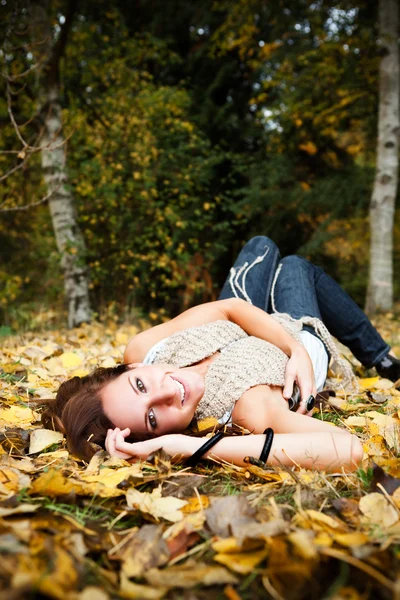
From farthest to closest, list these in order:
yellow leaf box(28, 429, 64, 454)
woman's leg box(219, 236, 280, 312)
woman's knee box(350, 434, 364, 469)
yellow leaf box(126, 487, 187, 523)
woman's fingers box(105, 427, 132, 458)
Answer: woman's leg box(219, 236, 280, 312) → yellow leaf box(28, 429, 64, 454) → woman's fingers box(105, 427, 132, 458) → woman's knee box(350, 434, 364, 469) → yellow leaf box(126, 487, 187, 523)

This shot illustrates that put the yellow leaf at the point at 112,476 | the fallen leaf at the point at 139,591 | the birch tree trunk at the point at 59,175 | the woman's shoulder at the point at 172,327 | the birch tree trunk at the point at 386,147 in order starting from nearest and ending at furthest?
1. the fallen leaf at the point at 139,591
2. the yellow leaf at the point at 112,476
3. the woman's shoulder at the point at 172,327
4. the birch tree trunk at the point at 59,175
5. the birch tree trunk at the point at 386,147

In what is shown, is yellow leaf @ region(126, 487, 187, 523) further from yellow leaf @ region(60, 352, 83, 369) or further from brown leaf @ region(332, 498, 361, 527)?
yellow leaf @ region(60, 352, 83, 369)

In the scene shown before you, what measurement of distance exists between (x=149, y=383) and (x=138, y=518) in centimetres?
56

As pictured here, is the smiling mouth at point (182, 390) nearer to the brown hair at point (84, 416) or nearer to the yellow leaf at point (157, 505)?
the brown hair at point (84, 416)

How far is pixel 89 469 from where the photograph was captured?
1.50 m

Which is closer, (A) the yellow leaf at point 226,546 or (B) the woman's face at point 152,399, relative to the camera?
(A) the yellow leaf at point 226,546

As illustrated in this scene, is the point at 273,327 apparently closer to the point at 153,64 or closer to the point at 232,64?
the point at 232,64

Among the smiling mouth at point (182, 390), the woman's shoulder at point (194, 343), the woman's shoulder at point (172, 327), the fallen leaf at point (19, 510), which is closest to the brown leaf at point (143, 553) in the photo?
the fallen leaf at point (19, 510)

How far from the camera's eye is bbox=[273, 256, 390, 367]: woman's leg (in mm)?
2902

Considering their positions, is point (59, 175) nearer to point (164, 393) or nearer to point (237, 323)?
point (237, 323)

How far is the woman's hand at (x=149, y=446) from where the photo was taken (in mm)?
1596

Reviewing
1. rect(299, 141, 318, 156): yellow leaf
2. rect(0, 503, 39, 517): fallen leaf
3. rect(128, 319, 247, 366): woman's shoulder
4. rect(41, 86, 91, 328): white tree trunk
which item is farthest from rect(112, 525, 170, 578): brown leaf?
rect(299, 141, 318, 156): yellow leaf

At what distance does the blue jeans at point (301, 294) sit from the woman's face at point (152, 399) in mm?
1220

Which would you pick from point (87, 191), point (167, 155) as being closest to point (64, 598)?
point (87, 191)
